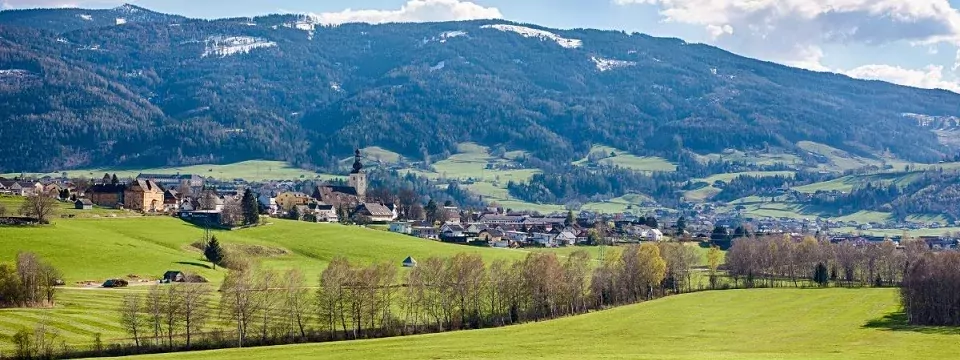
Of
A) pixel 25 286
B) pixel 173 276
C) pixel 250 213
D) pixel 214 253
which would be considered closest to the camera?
pixel 25 286

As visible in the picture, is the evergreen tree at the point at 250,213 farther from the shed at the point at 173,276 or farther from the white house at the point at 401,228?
the shed at the point at 173,276

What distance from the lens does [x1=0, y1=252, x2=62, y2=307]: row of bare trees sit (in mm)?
92062

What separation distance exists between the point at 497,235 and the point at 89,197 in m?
66.0

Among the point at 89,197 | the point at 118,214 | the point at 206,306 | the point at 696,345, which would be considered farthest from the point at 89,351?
the point at 89,197

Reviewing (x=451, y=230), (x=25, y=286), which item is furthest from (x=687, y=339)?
(x=451, y=230)

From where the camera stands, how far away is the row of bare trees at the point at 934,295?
88.9m

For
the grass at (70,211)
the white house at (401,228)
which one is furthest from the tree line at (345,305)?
the white house at (401,228)

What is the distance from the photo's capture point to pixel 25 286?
92.6 m

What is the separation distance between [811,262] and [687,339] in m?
76.6

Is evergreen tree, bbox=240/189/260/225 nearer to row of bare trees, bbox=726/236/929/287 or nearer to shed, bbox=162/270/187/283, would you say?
shed, bbox=162/270/187/283

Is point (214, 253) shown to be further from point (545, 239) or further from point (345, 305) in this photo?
point (545, 239)

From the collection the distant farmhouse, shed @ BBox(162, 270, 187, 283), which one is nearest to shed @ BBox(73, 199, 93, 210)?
the distant farmhouse

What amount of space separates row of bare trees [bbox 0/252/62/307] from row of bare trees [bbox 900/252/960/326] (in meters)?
68.1

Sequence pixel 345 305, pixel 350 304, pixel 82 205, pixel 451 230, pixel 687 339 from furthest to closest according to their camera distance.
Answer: pixel 451 230 < pixel 82 205 < pixel 350 304 < pixel 345 305 < pixel 687 339
